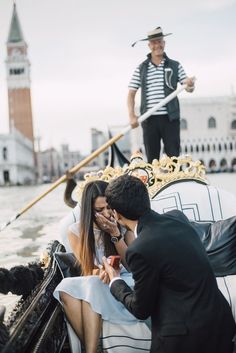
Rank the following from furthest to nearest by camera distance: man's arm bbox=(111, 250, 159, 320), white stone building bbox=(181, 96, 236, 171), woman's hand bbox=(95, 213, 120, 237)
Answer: white stone building bbox=(181, 96, 236, 171) → woman's hand bbox=(95, 213, 120, 237) → man's arm bbox=(111, 250, 159, 320)

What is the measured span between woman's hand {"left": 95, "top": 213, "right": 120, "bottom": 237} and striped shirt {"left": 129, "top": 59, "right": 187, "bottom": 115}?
5.28 ft

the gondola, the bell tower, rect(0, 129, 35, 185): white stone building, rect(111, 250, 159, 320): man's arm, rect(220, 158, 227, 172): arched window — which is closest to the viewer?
rect(111, 250, 159, 320): man's arm

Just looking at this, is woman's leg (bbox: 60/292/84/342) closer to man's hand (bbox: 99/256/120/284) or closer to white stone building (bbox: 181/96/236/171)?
man's hand (bbox: 99/256/120/284)

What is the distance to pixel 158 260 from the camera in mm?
1575

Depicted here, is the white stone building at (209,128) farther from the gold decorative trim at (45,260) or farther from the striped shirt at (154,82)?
the gold decorative trim at (45,260)

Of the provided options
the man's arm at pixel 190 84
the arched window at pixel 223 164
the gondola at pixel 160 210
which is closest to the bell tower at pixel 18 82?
the arched window at pixel 223 164

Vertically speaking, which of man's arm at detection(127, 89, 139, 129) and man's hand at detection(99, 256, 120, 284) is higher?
man's arm at detection(127, 89, 139, 129)

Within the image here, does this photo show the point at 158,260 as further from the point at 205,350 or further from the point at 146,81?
the point at 146,81

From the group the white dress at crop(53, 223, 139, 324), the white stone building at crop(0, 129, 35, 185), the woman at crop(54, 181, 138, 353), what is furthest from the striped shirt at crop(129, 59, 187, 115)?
the white stone building at crop(0, 129, 35, 185)

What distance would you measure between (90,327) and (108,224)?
1.40ft

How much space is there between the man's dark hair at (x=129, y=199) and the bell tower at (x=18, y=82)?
5628 centimetres

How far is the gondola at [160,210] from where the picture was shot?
170 centimetres

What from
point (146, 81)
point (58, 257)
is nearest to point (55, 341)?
point (58, 257)

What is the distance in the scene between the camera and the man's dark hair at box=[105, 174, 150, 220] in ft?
5.45
